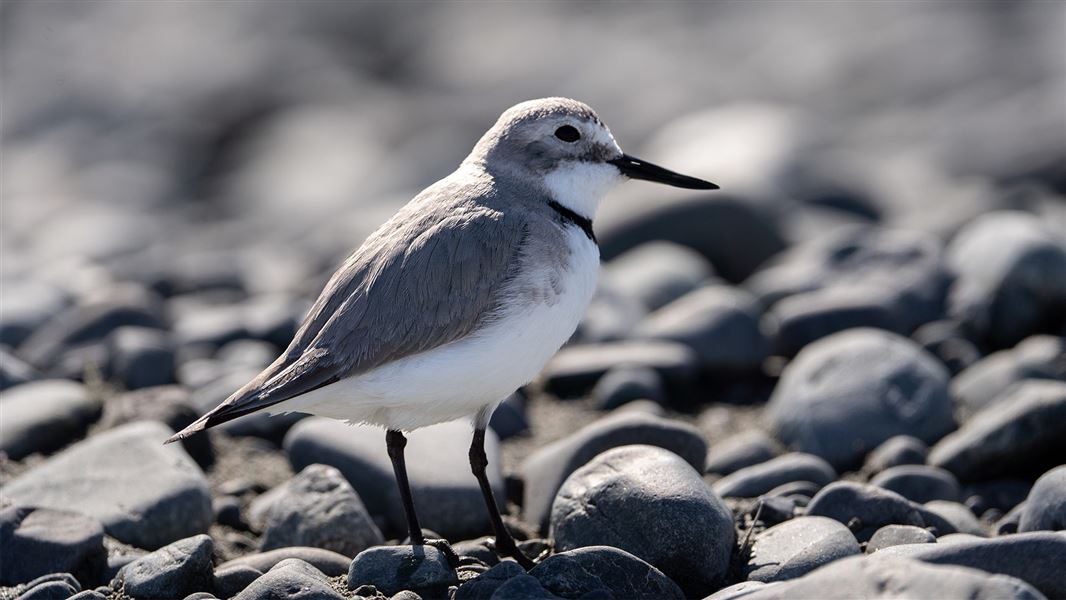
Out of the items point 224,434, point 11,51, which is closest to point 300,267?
point 224,434

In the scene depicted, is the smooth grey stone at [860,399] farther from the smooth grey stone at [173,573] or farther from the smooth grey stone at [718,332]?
the smooth grey stone at [173,573]

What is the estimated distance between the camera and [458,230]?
523 cm

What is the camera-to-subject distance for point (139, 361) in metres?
7.95

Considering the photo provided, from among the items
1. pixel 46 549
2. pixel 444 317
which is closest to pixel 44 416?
pixel 46 549

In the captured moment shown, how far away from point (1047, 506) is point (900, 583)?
1.93 m

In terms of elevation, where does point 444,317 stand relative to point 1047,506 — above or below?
above

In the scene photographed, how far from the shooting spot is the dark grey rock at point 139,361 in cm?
791

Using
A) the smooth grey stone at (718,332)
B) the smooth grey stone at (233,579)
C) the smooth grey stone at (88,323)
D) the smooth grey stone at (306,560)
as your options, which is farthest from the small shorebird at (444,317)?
the smooth grey stone at (88,323)

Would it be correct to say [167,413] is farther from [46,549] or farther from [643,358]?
[643,358]

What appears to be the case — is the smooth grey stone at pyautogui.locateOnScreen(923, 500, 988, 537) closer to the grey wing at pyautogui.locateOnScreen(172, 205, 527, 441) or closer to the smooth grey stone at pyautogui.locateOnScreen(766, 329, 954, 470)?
the smooth grey stone at pyautogui.locateOnScreen(766, 329, 954, 470)

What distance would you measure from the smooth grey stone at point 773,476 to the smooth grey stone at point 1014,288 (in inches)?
101

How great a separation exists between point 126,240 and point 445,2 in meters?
12.1

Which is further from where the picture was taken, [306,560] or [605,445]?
[605,445]

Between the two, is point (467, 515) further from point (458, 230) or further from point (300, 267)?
point (300, 267)
